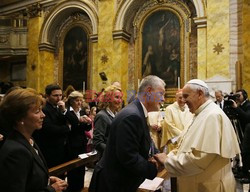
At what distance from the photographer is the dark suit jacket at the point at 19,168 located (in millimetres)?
1610

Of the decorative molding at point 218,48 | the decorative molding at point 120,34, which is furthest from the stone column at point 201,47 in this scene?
the decorative molding at point 120,34

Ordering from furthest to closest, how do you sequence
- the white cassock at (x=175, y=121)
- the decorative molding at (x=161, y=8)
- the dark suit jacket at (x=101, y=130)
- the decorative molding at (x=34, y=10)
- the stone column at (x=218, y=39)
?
the decorative molding at (x=34, y=10) → the decorative molding at (x=161, y=8) → the stone column at (x=218, y=39) → the white cassock at (x=175, y=121) → the dark suit jacket at (x=101, y=130)

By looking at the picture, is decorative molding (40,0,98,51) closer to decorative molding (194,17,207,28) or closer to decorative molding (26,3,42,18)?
decorative molding (26,3,42,18)

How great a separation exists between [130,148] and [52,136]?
204 cm

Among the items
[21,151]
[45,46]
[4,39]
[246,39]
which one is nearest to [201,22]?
[246,39]

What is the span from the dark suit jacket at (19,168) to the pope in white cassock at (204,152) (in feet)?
3.56

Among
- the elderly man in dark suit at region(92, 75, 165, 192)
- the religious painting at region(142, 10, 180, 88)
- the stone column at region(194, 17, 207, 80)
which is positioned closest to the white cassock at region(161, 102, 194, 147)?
the elderly man in dark suit at region(92, 75, 165, 192)

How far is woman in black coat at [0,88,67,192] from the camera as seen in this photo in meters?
1.62

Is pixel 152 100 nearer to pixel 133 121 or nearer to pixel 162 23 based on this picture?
pixel 133 121

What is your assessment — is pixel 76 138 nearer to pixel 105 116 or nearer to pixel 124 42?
pixel 105 116

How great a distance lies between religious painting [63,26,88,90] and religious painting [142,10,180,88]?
314 centimetres

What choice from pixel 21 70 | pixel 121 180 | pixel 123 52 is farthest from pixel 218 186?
pixel 21 70

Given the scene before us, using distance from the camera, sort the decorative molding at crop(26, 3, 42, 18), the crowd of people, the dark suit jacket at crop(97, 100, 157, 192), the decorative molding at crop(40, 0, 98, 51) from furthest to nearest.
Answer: the decorative molding at crop(26, 3, 42, 18) < the decorative molding at crop(40, 0, 98, 51) < the dark suit jacket at crop(97, 100, 157, 192) < the crowd of people

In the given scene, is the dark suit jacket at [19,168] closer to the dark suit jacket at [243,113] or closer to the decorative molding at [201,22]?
the dark suit jacket at [243,113]
